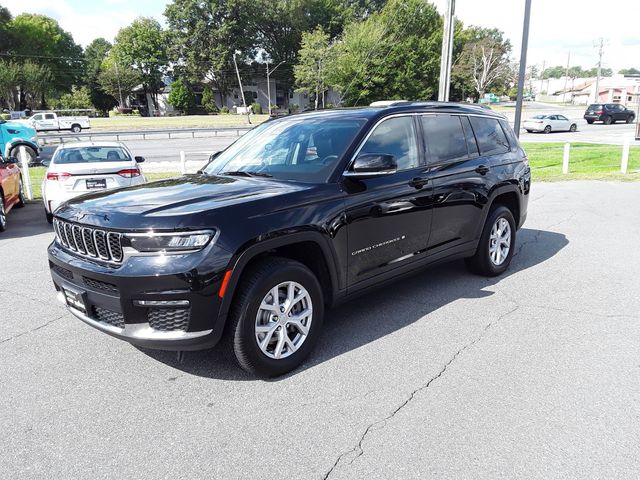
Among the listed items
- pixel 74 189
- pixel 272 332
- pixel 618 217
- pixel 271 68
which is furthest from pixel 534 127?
pixel 271 68

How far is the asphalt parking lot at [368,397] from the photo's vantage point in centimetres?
264

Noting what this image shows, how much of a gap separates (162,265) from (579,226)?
287 inches

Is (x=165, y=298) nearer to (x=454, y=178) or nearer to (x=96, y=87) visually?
(x=454, y=178)

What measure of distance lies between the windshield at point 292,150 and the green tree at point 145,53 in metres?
80.7

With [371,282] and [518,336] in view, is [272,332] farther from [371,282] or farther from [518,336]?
[518,336]

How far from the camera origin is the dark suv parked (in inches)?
1624

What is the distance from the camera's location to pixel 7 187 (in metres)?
9.12

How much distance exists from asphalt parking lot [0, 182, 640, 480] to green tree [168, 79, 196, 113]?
70447 mm

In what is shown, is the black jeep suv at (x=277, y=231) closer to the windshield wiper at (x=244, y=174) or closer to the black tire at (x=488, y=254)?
the windshield wiper at (x=244, y=174)

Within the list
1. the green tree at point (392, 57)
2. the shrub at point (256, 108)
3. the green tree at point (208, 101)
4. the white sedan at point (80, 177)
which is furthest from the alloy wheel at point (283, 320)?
the green tree at point (208, 101)

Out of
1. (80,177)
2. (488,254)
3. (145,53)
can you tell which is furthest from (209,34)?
(488,254)

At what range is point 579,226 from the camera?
8180 mm

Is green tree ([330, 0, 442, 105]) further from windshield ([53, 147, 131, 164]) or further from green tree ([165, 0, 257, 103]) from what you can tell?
windshield ([53, 147, 131, 164])

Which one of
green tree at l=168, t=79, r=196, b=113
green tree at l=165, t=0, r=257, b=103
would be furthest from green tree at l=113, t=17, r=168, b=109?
green tree at l=168, t=79, r=196, b=113
